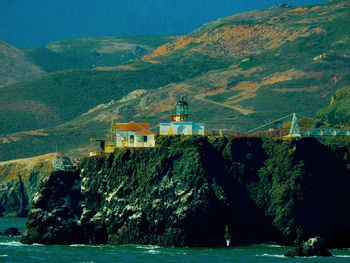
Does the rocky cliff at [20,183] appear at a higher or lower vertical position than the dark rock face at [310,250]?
higher

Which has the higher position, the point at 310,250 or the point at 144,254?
the point at 310,250

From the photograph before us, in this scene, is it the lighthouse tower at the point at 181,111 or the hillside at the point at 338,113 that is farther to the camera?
the hillside at the point at 338,113

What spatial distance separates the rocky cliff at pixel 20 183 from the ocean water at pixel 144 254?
210 feet

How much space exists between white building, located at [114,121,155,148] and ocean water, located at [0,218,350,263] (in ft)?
45.7

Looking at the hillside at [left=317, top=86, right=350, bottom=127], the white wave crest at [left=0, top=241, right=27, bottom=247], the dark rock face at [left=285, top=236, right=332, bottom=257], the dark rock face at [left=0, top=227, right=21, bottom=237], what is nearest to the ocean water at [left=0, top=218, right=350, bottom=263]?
the white wave crest at [left=0, top=241, right=27, bottom=247]

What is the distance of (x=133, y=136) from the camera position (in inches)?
4402

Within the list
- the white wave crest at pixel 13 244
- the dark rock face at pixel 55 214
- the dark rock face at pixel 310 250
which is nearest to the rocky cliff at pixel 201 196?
the dark rock face at pixel 55 214

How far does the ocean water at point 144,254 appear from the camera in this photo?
90.5 metres

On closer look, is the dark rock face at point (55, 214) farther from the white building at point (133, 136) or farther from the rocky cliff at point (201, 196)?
the white building at point (133, 136)

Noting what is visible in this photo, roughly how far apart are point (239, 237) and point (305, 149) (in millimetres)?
12899

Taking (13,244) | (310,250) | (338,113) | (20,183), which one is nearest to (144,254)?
(310,250)

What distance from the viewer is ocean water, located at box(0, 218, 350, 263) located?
9050cm

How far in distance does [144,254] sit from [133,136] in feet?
67.5

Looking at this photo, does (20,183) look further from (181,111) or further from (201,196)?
(201,196)
